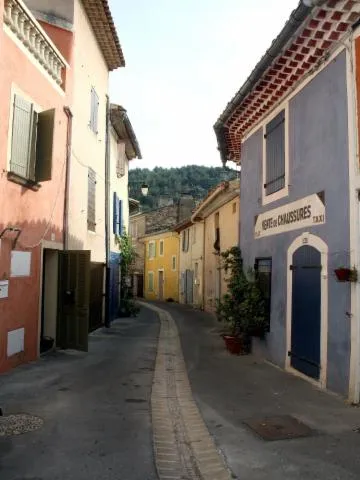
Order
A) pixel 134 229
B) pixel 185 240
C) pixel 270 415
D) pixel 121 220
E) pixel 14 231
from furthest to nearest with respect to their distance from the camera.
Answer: pixel 134 229, pixel 185 240, pixel 121 220, pixel 14 231, pixel 270 415

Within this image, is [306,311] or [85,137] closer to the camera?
[306,311]

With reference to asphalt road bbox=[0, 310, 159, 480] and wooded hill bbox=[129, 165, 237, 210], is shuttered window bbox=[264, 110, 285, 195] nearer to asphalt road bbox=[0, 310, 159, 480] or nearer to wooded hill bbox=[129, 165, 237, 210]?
asphalt road bbox=[0, 310, 159, 480]

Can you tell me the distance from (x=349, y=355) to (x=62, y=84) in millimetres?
8118

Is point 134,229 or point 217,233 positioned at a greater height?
point 134,229

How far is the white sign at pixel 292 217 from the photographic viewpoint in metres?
7.78

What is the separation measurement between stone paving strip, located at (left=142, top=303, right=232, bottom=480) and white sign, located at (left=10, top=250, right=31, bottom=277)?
3045 millimetres

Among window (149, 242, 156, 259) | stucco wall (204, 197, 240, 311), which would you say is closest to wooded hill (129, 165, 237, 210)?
window (149, 242, 156, 259)

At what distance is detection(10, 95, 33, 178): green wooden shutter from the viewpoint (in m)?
8.14

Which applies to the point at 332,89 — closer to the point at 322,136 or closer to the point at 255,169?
the point at 322,136

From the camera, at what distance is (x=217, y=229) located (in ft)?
74.6

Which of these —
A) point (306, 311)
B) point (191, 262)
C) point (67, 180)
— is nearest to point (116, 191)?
point (67, 180)

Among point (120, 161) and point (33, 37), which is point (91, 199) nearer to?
point (120, 161)

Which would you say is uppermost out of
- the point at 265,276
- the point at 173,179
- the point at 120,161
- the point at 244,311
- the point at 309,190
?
the point at 173,179

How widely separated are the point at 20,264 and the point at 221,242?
1410 cm
